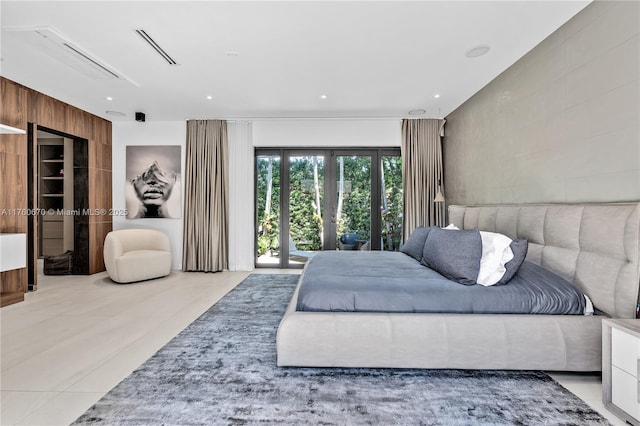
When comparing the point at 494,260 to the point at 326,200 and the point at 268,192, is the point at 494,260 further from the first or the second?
the point at 268,192

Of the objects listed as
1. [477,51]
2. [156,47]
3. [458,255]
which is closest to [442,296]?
[458,255]

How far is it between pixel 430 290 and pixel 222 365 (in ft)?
4.68

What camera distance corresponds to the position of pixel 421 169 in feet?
16.4

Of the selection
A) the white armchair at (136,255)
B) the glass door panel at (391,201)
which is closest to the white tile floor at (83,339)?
the white armchair at (136,255)

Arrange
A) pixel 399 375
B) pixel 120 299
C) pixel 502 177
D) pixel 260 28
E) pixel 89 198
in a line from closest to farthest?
pixel 399 375 → pixel 260 28 → pixel 502 177 → pixel 120 299 → pixel 89 198

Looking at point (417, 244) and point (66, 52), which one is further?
point (417, 244)

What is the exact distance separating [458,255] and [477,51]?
1958 millimetres

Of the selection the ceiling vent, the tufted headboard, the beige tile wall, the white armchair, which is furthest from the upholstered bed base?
the white armchair

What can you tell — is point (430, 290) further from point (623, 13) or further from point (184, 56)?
point (184, 56)

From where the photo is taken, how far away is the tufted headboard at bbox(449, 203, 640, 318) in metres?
1.73

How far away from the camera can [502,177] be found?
3.29m

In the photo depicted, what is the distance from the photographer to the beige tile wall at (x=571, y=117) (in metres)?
1.90

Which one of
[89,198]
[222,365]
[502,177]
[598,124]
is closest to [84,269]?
[89,198]

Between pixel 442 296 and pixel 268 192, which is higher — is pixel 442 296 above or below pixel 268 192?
below
